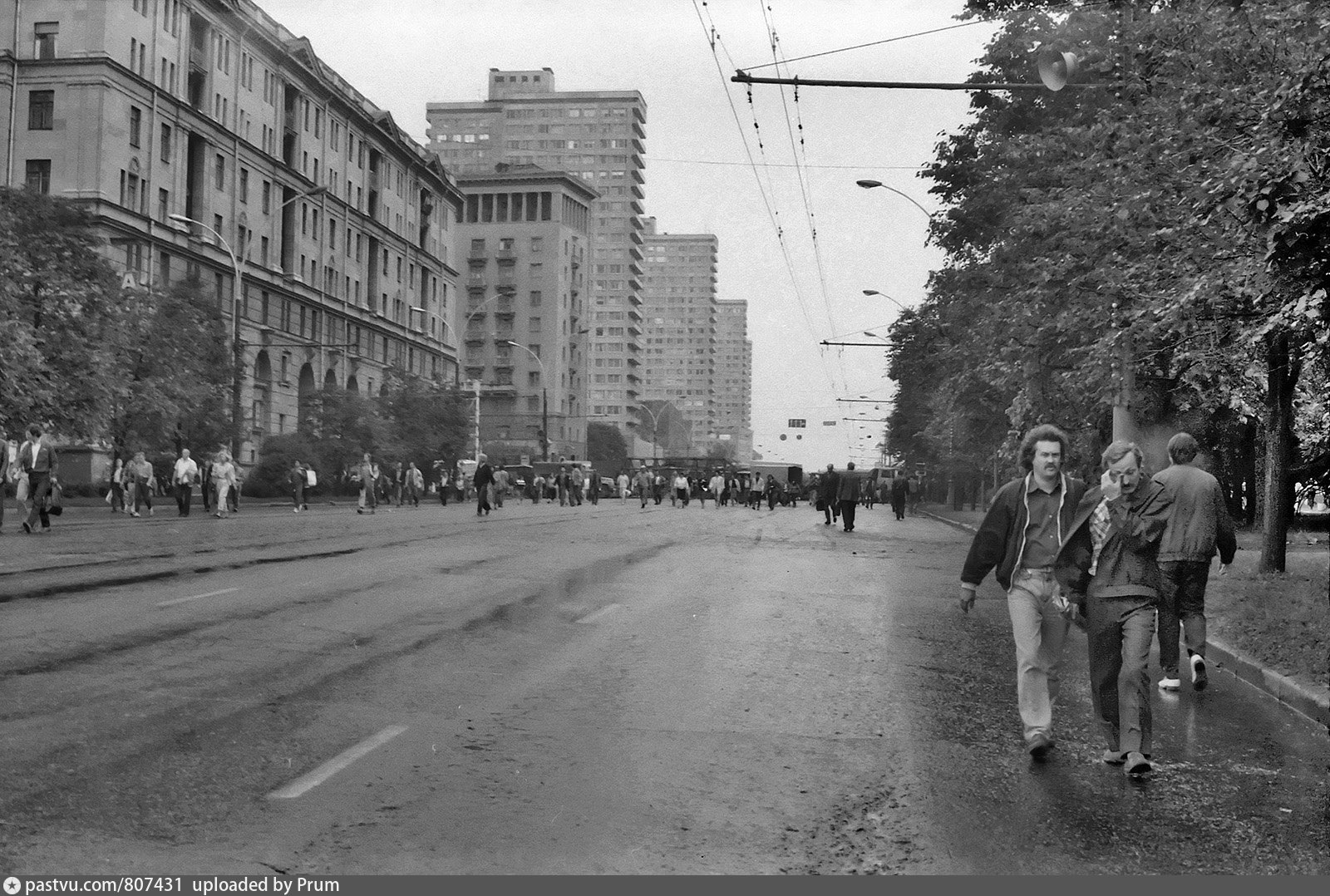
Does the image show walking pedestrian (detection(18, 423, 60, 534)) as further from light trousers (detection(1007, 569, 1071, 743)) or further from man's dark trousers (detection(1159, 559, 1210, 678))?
light trousers (detection(1007, 569, 1071, 743))

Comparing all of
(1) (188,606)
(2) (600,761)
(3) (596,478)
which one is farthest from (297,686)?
(3) (596,478)

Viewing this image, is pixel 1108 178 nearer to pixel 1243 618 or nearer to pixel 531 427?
pixel 1243 618

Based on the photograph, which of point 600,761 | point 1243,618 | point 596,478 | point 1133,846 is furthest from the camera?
point 596,478

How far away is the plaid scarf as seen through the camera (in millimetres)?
7516

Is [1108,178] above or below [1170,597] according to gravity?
above

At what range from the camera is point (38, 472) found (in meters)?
26.4

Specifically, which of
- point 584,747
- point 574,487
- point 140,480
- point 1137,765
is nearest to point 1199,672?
point 1137,765

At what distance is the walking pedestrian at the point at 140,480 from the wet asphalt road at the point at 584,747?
23575 millimetres

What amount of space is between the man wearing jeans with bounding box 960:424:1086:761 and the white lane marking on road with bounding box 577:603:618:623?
19.3ft

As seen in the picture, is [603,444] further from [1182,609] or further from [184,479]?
[1182,609]

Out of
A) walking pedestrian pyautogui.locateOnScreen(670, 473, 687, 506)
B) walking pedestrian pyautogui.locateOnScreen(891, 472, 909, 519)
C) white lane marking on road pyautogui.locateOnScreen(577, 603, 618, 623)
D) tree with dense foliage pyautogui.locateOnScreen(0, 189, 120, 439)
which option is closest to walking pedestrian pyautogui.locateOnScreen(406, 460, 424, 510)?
walking pedestrian pyautogui.locateOnScreen(670, 473, 687, 506)

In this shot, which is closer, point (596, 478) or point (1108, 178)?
point (1108, 178)

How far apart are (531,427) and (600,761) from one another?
495 ft

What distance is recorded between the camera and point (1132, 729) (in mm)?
7223
